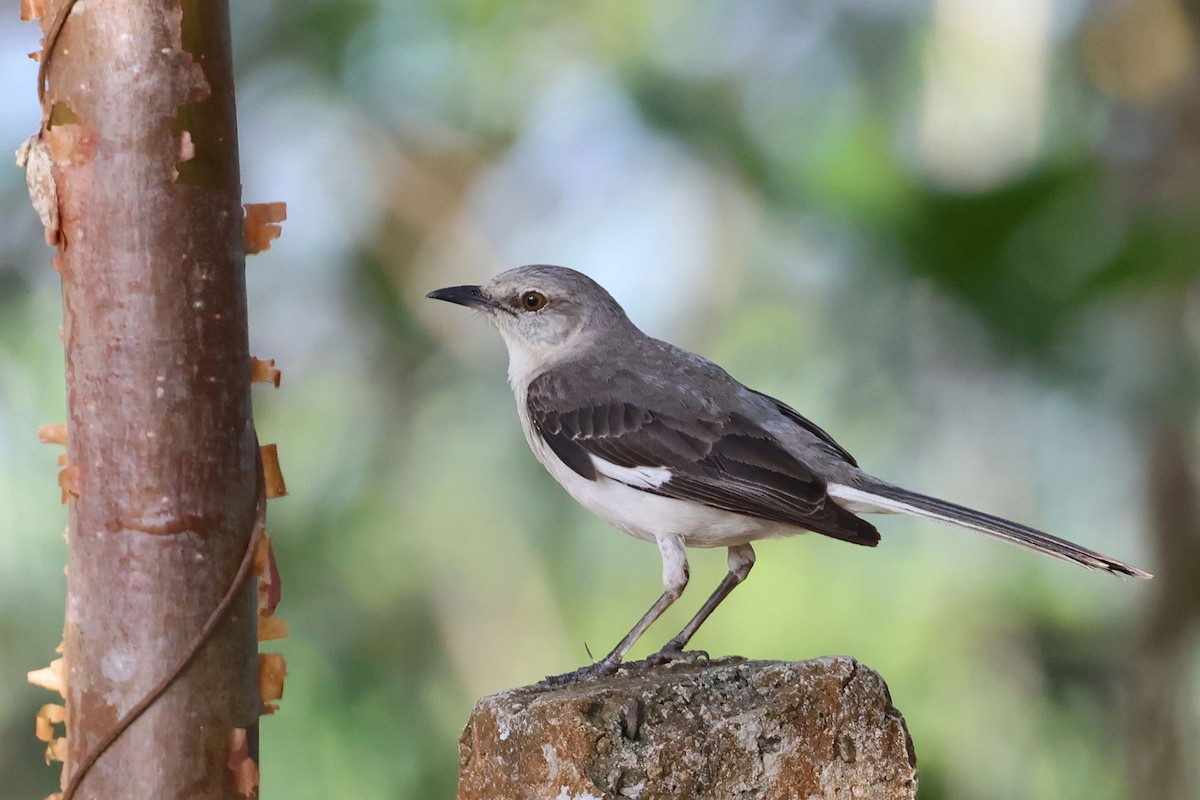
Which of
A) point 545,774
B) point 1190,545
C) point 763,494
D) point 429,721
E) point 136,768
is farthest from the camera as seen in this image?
point 429,721

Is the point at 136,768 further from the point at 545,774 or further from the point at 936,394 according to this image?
the point at 936,394

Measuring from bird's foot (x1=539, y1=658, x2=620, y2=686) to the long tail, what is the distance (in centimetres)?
90

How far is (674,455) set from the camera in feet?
13.1

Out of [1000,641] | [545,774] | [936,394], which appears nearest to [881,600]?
[1000,641]

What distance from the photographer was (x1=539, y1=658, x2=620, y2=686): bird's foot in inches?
143

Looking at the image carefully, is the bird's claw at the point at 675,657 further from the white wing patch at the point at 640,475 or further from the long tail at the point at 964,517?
the long tail at the point at 964,517

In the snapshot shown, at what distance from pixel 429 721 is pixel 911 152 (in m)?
4.97

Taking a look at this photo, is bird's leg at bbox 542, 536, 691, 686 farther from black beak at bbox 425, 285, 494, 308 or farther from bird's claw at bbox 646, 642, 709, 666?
black beak at bbox 425, 285, 494, 308

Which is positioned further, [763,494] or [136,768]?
[763,494]

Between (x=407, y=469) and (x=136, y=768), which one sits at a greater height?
(x=407, y=469)

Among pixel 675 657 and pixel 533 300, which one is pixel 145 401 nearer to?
pixel 675 657

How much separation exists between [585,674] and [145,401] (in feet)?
5.41

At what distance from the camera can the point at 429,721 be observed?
8.56 m

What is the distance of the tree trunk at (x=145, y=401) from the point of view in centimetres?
263
